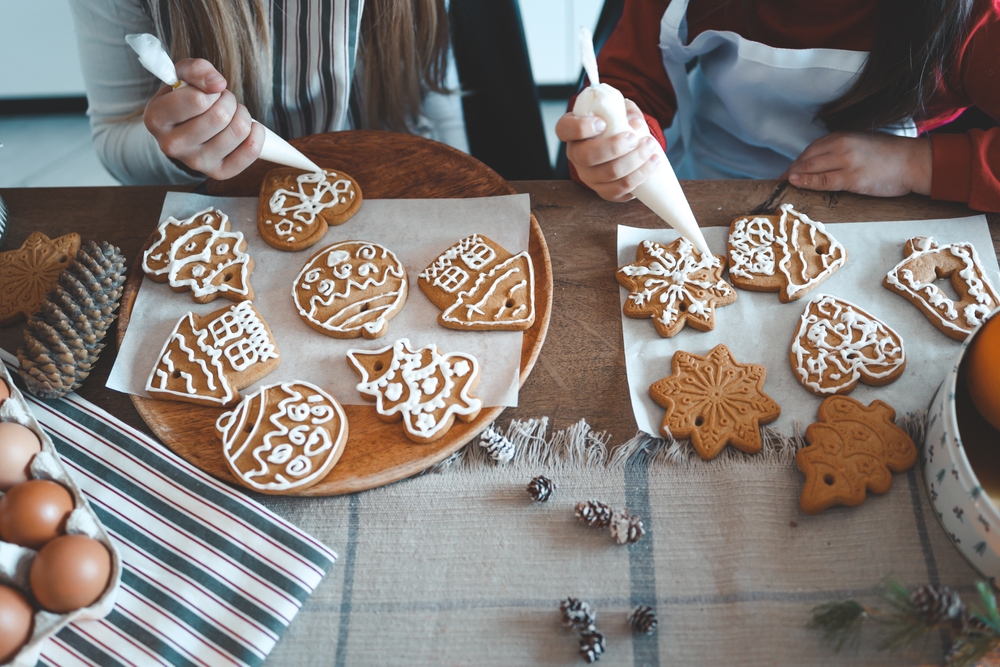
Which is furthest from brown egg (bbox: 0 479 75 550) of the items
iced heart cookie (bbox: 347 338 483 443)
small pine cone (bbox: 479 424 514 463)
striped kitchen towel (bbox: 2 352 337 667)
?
small pine cone (bbox: 479 424 514 463)

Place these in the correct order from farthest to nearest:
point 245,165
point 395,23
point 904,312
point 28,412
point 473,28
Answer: point 473,28
point 395,23
point 245,165
point 904,312
point 28,412

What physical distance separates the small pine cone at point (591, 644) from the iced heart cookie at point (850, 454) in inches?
11.3

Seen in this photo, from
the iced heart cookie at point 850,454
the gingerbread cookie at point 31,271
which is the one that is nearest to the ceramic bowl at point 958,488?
the iced heart cookie at point 850,454

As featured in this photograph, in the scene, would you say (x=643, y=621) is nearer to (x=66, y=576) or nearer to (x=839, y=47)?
(x=66, y=576)

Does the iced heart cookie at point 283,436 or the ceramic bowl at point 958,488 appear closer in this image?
the ceramic bowl at point 958,488

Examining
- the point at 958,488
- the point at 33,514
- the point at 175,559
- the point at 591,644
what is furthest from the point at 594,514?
the point at 33,514

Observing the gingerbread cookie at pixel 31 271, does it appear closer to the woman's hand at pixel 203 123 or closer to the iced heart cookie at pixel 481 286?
the woman's hand at pixel 203 123

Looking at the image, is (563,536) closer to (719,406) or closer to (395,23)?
(719,406)

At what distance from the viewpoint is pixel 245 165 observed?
42.4 inches

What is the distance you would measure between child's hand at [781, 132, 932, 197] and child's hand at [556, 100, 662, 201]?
0.29 metres

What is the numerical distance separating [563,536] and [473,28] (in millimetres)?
985

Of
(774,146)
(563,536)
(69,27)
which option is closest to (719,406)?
(563,536)

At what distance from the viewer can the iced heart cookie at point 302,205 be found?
3.56 ft

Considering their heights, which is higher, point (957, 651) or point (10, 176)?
point (957, 651)
